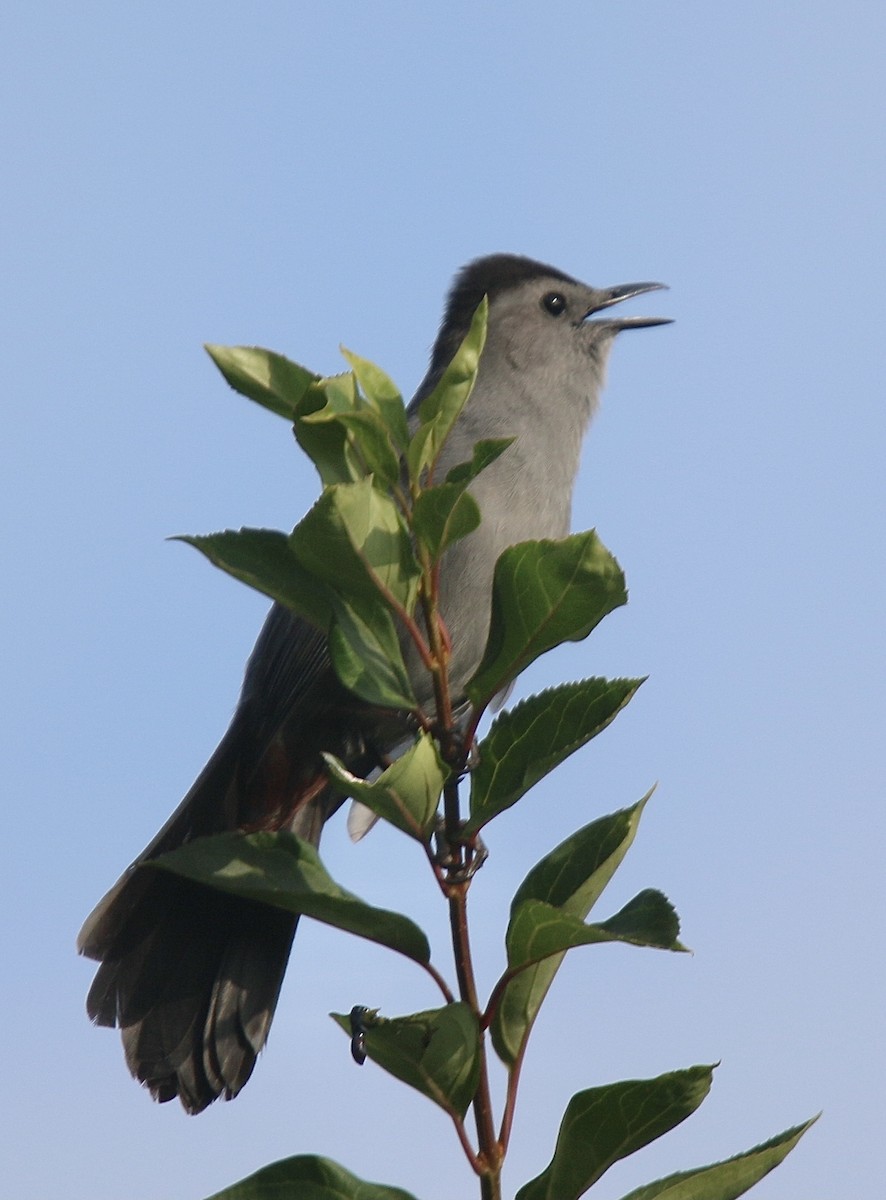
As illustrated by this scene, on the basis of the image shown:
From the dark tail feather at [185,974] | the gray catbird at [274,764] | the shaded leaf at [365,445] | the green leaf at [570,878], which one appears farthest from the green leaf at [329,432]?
the dark tail feather at [185,974]

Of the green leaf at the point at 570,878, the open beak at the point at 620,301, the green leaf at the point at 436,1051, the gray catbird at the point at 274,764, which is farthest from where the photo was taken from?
the open beak at the point at 620,301

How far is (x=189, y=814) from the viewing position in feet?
16.4

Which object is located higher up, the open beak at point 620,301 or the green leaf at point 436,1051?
the open beak at point 620,301

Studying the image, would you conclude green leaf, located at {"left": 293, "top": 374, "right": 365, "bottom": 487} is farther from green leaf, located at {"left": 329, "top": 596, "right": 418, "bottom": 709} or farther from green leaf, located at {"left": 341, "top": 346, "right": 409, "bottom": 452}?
green leaf, located at {"left": 329, "top": 596, "right": 418, "bottom": 709}

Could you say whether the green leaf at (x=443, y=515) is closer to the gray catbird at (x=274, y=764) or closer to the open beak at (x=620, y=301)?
the gray catbird at (x=274, y=764)

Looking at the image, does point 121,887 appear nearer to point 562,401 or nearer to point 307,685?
point 307,685

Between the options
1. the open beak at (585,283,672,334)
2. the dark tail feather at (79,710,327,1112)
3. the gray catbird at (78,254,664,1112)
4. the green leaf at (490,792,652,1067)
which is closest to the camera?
the green leaf at (490,792,652,1067)

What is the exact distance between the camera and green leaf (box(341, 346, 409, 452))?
7.73 feet

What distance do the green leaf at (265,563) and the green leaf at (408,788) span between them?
308mm

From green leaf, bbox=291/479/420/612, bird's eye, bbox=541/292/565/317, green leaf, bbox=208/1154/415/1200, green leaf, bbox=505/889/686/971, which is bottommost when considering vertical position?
green leaf, bbox=208/1154/415/1200

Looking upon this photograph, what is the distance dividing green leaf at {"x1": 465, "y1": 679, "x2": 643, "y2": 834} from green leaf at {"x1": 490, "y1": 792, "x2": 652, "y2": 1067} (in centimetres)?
15

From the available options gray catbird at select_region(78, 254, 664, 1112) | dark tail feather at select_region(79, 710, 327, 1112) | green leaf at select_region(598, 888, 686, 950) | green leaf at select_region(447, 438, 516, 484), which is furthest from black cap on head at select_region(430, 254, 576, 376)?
green leaf at select_region(598, 888, 686, 950)

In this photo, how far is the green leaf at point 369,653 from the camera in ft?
7.45

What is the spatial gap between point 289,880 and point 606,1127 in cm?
59
